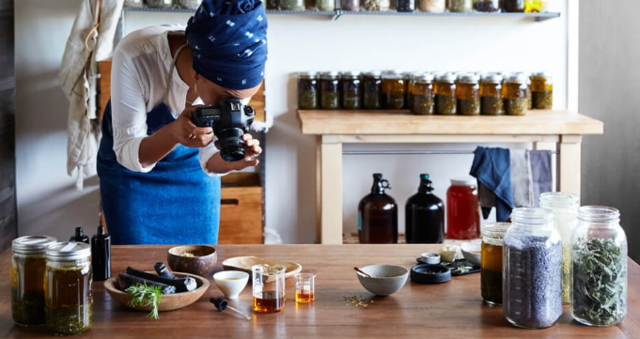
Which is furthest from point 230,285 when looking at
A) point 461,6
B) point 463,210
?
point 461,6

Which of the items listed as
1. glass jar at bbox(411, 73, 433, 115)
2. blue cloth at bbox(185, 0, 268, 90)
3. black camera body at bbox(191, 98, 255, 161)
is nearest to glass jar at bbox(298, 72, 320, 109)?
glass jar at bbox(411, 73, 433, 115)

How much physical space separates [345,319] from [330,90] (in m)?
2.46

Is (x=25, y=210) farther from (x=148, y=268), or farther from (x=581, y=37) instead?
(x=581, y=37)

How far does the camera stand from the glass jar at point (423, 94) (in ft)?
12.8

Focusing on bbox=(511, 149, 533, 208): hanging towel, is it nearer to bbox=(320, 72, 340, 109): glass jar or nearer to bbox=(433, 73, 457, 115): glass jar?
bbox=(433, 73, 457, 115): glass jar

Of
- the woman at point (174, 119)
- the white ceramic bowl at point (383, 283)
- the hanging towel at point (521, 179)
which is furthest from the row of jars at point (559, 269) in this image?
the hanging towel at point (521, 179)

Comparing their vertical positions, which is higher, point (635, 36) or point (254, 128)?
point (635, 36)

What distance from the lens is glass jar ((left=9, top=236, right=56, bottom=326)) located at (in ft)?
5.68

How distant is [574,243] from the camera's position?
68.2 inches

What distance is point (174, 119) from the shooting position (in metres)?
2.69

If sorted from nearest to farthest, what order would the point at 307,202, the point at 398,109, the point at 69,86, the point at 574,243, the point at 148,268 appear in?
the point at 574,243 < the point at 148,268 < the point at 69,86 < the point at 398,109 < the point at 307,202

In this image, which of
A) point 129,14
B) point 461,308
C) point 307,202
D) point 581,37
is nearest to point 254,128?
point 307,202

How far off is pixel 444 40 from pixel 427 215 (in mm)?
986

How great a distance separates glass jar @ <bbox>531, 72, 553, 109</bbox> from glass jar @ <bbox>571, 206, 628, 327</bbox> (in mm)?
2498
